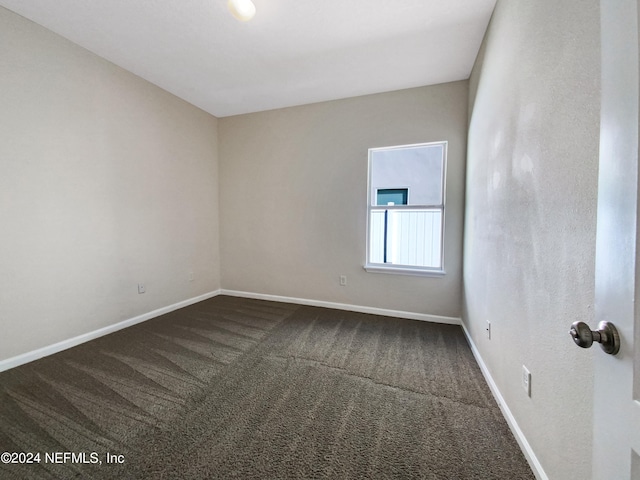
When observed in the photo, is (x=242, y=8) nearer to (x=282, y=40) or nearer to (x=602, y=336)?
(x=282, y=40)

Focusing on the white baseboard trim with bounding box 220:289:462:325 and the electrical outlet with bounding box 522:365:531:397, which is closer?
the electrical outlet with bounding box 522:365:531:397

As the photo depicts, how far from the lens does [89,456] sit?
1271 mm

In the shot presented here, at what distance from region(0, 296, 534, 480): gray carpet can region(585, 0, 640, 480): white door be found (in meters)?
0.99

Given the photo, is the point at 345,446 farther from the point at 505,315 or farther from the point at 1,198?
the point at 1,198

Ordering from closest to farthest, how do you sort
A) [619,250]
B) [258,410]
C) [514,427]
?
[619,250], [514,427], [258,410]

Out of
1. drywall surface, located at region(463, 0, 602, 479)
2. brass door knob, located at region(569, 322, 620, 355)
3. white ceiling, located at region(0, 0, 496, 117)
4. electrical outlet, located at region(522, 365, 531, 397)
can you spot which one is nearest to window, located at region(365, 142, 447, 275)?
white ceiling, located at region(0, 0, 496, 117)

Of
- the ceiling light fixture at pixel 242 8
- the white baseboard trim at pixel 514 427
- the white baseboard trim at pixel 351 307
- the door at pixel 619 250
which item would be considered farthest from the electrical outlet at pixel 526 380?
the ceiling light fixture at pixel 242 8

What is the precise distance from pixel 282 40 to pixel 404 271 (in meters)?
2.76

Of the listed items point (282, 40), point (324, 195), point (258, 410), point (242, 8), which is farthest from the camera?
point (324, 195)

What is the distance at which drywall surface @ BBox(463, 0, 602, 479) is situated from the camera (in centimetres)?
88

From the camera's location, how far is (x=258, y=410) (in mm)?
1579

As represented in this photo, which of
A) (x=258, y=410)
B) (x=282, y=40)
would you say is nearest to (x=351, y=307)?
(x=258, y=410)

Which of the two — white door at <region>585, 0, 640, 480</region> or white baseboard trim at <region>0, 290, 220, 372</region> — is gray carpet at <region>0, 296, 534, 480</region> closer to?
white baseboard trim at <region>0, 290, 220, 372</region>

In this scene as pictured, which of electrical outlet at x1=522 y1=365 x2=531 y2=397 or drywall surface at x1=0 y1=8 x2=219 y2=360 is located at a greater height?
drywall surface at x1=0 y1=8 x2=219 y2=360
